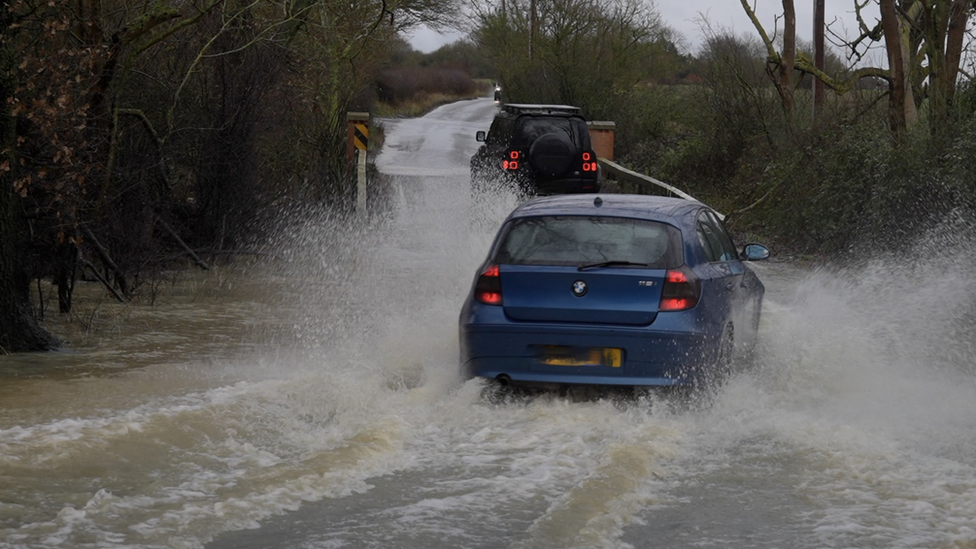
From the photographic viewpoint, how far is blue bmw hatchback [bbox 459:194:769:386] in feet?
25.3

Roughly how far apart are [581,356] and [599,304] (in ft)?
1.17

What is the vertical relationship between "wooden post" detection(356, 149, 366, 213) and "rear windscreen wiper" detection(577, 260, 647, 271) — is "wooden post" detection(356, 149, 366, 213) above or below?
above

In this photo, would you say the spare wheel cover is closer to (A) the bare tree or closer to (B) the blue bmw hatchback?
(A) the bare tree

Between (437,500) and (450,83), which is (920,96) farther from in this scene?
(450,83)

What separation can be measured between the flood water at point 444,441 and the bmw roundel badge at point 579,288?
2.32 ft

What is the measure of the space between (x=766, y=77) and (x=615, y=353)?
72.5 feet

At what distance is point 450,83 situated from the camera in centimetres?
7988

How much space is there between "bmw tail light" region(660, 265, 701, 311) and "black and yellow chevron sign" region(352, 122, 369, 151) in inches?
770

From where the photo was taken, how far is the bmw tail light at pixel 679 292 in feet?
25.5

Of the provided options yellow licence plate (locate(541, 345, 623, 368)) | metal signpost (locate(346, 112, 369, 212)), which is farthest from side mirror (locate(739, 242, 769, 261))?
metal signpost (locate(346, 112, 369, 212))

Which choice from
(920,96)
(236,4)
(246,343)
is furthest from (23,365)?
(920,96)

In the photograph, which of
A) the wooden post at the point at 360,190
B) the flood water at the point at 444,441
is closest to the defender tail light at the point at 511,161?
the wooden post at the point at 360,190

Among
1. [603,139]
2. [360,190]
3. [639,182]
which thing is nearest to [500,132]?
[360,190]

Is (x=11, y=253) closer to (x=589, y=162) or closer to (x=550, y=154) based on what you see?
(x=550, y=154)
